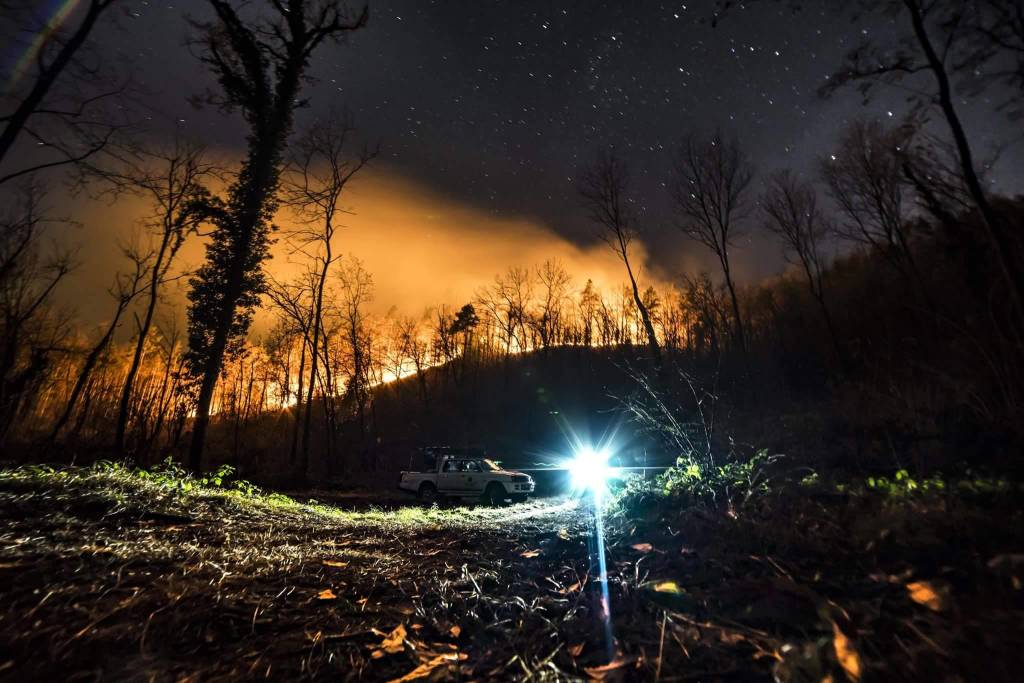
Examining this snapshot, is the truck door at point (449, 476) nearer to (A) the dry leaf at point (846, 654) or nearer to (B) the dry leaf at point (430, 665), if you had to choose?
(B) the dry leaf at point (430, 665)

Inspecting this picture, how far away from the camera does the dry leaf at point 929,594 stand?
6.44 feet

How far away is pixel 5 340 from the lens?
69.2ft

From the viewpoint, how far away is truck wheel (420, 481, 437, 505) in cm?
1725

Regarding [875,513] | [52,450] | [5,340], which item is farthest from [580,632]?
[5,340]

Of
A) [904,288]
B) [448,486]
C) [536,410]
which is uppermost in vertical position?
[904,288]

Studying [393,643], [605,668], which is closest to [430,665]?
[393,643]

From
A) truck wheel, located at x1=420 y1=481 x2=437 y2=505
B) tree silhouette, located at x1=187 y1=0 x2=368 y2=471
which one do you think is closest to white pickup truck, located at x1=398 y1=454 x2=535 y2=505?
truck wheel, located at x1=420 y1=481 x2=437 y2=505

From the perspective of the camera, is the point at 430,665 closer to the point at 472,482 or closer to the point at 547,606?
the point at 547,606

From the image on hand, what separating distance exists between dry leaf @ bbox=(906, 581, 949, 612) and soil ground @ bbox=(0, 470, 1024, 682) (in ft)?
0.04

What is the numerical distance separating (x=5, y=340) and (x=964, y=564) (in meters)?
34.5

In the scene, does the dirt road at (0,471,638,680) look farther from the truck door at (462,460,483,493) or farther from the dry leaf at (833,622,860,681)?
the truck door at (462,460,483,493)

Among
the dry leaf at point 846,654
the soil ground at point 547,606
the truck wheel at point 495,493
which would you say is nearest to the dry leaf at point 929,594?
the soil ground at point 547,606

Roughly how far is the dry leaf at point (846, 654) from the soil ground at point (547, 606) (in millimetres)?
10

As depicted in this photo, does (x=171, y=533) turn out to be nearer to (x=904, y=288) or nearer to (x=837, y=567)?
(x=837, y=567)
